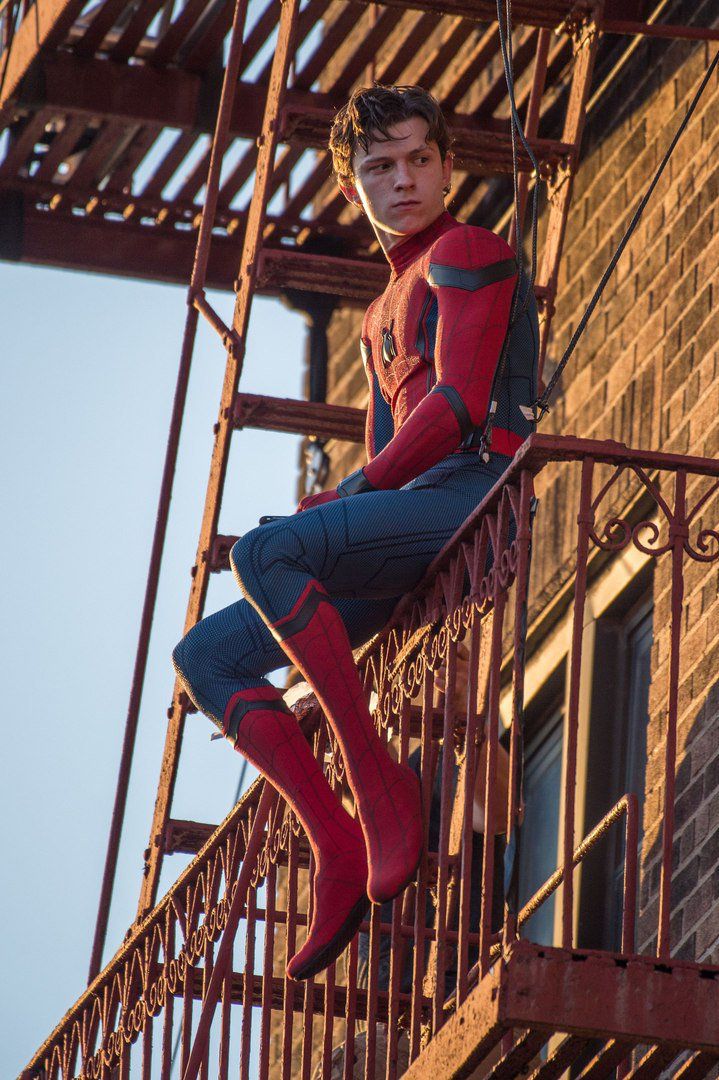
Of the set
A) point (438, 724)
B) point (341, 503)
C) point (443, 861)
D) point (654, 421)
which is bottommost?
point (443, 861)

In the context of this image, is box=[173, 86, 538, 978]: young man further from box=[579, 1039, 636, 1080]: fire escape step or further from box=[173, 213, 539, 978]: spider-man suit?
box=[579, 1039, 636, 1080]: fire escape step

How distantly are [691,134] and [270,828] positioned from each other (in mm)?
3124

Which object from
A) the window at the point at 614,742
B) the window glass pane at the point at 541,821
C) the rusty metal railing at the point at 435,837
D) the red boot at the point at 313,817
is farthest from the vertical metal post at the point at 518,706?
the window glass pane at the point at 541,821

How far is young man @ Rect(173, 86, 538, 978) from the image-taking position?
16.7 feet

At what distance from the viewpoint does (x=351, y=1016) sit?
18.1 feet

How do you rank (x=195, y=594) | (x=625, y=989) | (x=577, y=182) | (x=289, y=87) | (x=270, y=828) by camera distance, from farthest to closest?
1. (x=289, y=87)
2. (x=577, y=182)
3. (x=195, y=594)
4. (x=270, y=828)
5. (x=625, y=989)

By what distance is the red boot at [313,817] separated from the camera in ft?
16.6

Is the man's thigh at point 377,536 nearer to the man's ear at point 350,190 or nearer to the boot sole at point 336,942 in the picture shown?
the boot sole at point 336,942

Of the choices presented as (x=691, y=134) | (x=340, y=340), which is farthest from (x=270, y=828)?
(x=340, y=340)

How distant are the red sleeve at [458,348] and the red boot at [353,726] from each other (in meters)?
0.38

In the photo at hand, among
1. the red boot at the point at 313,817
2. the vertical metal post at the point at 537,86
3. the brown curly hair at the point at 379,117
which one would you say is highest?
the vertical metal post at the point at 537,86

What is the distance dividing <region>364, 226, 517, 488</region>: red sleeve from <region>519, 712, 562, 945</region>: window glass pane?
3.15 m

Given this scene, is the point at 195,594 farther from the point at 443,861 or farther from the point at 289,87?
the point at 443,861

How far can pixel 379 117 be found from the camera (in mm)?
5656
